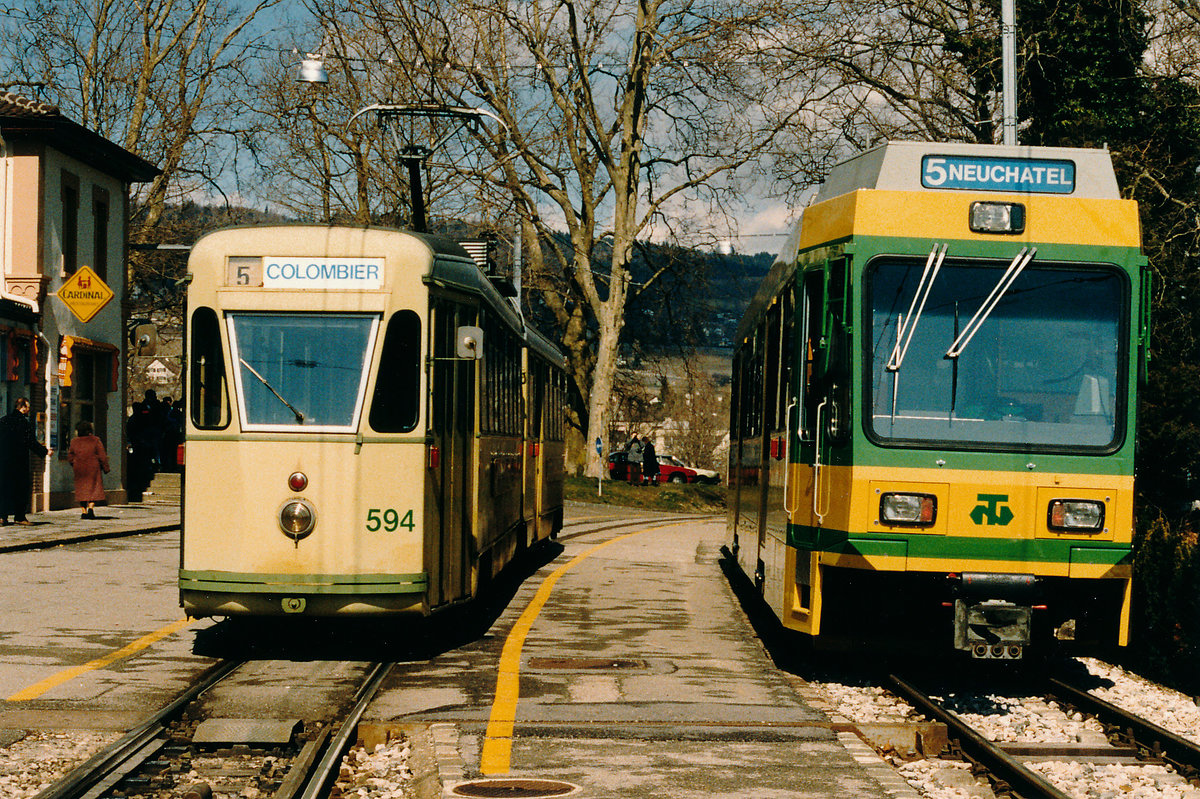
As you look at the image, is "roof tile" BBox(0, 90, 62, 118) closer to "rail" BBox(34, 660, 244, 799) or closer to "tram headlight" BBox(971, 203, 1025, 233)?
"rail" BBox(34, 660, 244, 799)

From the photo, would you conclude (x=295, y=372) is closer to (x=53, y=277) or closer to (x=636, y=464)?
(x=53, y=277)

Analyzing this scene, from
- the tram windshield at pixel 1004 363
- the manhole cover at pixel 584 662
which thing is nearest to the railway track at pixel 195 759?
the manhole cover at pixel 584 662

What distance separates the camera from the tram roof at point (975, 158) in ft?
31.7

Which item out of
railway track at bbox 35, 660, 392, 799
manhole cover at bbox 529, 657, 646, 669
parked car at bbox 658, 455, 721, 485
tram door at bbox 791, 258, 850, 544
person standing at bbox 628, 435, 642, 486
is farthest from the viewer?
parked car at bbox 658, 455, 721, 485

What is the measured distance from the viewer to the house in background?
26.0m

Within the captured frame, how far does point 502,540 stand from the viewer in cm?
1395

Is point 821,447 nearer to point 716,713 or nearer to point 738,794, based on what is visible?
point 716,713

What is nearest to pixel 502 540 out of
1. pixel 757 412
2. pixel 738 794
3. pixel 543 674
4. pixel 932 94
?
pixel 757 412

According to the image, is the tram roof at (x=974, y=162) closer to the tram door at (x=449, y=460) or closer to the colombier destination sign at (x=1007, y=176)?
the colombier destination sign at (x=1007, y=176)

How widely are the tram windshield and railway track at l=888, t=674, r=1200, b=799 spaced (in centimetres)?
166

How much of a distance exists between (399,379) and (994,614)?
4124 mm

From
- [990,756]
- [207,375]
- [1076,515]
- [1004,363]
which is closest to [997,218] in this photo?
[1004,363]

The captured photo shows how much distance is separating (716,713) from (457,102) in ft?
103

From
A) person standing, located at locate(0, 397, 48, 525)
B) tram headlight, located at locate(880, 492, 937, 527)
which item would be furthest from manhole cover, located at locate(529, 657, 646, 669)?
person standing, located at locate(0, 397, 48, 525)
